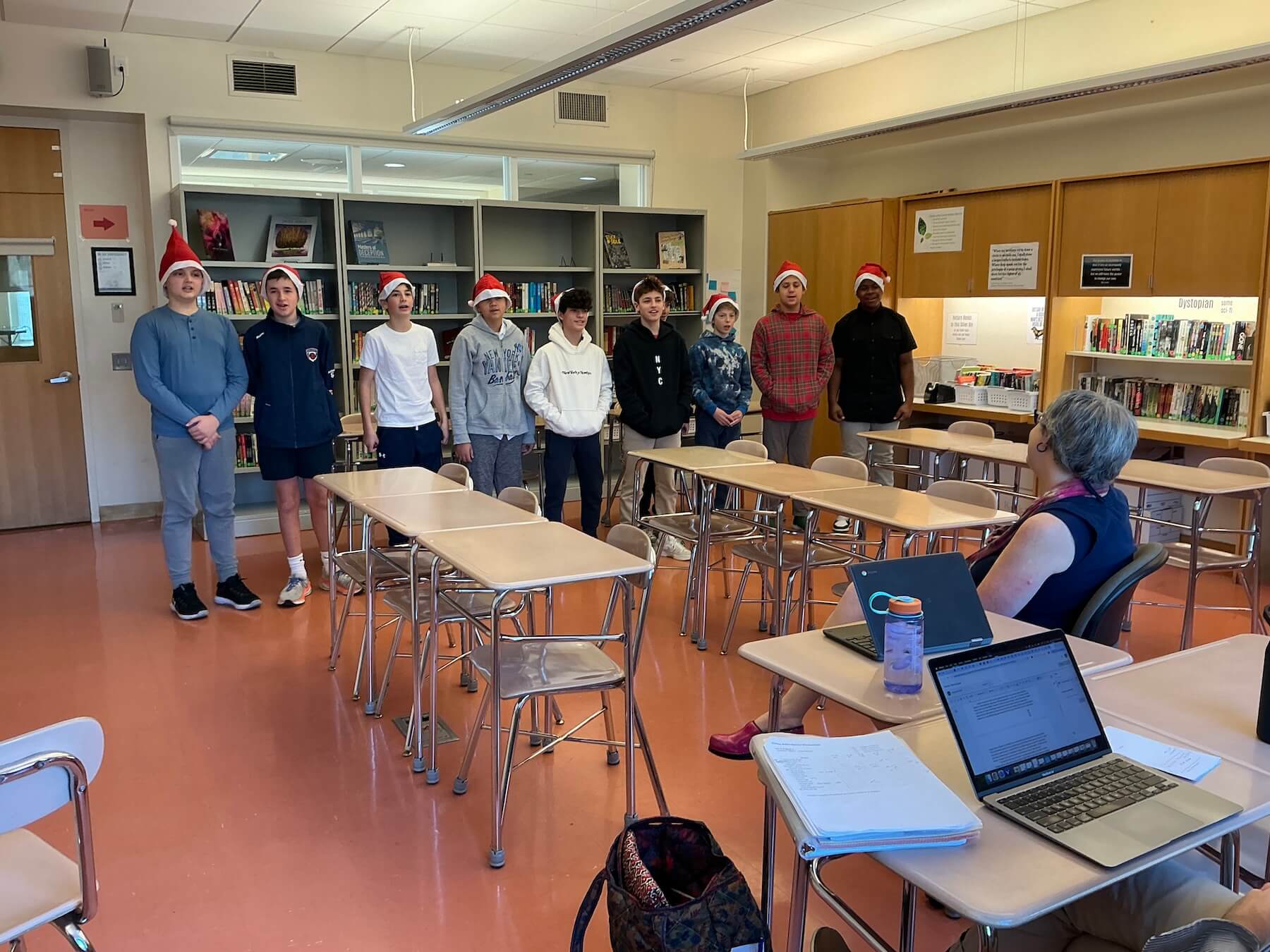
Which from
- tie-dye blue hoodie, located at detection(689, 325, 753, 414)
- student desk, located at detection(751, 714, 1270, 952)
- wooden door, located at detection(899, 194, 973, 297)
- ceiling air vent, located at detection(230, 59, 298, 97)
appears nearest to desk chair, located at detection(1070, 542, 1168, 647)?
student desk, located at detection(751, 714, 1270, 952)

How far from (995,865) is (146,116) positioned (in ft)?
23.0

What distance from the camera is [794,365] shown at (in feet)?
20.7

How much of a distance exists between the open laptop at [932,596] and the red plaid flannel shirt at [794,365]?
4.10 m

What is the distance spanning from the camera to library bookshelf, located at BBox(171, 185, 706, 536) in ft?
22.5

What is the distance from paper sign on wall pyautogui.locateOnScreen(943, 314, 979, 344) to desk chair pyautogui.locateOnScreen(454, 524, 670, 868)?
519 cm

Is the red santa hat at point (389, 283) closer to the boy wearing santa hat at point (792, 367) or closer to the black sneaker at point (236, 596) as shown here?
the black sneaker at point (236, 596)

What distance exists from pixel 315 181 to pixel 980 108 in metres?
4.83

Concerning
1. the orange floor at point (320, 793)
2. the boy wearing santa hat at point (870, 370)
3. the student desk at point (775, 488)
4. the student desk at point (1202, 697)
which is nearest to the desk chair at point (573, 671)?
the orange floor at point (320, 793)

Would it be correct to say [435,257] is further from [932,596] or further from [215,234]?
[932,596]

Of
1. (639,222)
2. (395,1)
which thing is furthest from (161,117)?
(639,222)

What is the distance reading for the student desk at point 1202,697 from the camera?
176cm

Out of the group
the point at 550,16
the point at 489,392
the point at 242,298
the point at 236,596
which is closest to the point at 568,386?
the point at 489,392

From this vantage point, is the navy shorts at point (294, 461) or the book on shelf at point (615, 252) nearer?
the navy shorts at point (294, 461)

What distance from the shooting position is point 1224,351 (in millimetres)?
5969
